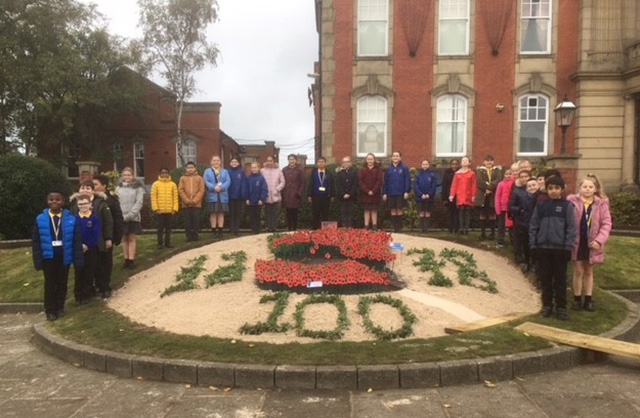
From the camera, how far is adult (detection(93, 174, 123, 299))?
29.8 feet

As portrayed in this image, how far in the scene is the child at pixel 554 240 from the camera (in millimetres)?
7152

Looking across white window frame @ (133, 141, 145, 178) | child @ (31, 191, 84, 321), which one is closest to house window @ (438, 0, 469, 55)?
child @ (31, 191, 84, 321)

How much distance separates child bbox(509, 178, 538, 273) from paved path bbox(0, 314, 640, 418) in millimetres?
3944

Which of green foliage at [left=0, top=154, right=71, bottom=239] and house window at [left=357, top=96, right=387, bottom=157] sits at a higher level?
house window at [left=357, top=96, right=387, bottom=157]

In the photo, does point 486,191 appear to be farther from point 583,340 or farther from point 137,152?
point 137,152

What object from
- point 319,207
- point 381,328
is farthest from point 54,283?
point 319,207

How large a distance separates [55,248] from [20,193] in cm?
838

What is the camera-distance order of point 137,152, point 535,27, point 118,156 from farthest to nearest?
point 137,152 < point 118,156 < point 535,27

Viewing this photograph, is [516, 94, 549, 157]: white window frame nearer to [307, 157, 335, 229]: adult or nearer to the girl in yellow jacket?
[307, 157, 335, 229]: adult

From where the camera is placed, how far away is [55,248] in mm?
7992

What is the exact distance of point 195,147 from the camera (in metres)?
35.5

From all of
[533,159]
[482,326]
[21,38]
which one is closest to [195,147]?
[21,38]

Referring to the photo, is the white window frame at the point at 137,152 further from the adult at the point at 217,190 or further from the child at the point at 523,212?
the child at the point at 523,212

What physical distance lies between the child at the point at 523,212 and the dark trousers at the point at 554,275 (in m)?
2.01
